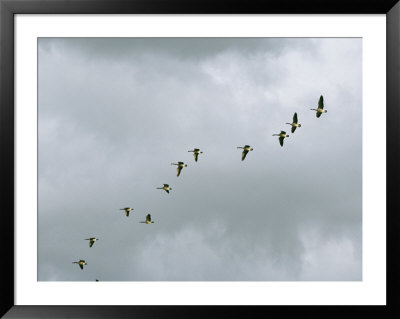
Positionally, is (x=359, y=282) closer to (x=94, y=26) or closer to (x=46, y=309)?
(x=46, y=309)

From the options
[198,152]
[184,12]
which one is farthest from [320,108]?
[184,12]

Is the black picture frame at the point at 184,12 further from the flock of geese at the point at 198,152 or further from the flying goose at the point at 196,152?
the flying goose at the point at 196,152

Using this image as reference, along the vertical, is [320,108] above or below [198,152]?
above

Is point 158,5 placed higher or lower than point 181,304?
higher

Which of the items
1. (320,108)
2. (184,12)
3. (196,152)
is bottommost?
(196,152)

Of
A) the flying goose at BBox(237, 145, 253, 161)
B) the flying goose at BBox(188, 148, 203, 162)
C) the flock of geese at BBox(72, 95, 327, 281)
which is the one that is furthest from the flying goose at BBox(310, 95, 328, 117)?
the flying goose at BBox(188, 148, 203, 162)

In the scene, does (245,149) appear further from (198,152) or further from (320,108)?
(320,108)

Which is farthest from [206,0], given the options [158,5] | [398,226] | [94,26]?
[398,226]

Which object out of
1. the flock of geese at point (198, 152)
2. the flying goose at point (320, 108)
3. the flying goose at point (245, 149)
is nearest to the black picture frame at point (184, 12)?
the flock of geese at point (198, 152)
